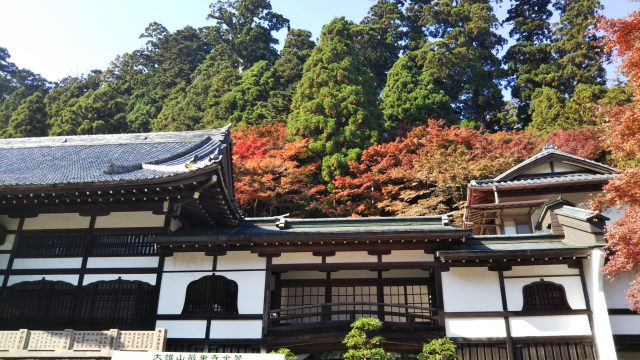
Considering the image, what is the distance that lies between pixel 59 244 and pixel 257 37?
50.5m

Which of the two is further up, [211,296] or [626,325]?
[211,296]

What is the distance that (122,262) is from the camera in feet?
47.9

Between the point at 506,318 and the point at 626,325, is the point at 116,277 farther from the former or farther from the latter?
the point at 626,325

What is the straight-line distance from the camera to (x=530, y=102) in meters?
43.2

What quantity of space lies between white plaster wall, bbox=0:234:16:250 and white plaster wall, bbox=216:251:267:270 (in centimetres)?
658

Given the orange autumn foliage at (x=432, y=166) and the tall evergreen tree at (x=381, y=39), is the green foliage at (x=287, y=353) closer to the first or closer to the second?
the orange autumn foliage at (x=432, y=166)

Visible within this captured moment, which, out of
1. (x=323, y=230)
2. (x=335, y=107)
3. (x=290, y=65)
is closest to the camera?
(x=323, y=230)

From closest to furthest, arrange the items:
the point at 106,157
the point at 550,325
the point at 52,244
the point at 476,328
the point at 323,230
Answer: the point at 550,325
the point at 476,328
the point at 52,244
the point at 323,230
the point at 106,157

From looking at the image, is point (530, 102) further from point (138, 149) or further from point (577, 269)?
point (138, 149)

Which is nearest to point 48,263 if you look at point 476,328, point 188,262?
point 188,262

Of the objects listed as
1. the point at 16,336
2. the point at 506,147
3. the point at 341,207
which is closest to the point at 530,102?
the point at 506,147

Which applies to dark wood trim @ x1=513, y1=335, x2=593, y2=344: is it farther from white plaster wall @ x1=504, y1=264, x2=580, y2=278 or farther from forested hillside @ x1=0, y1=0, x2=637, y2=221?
forested hillside @ x1=0, y1=0, x2=637, y2=221

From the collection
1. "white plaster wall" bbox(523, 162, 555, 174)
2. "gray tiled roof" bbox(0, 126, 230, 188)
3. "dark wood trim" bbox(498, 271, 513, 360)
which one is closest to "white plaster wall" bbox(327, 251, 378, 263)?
"dark wood trim" bbox(498, 271, 513, 360)

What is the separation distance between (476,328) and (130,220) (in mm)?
11081
